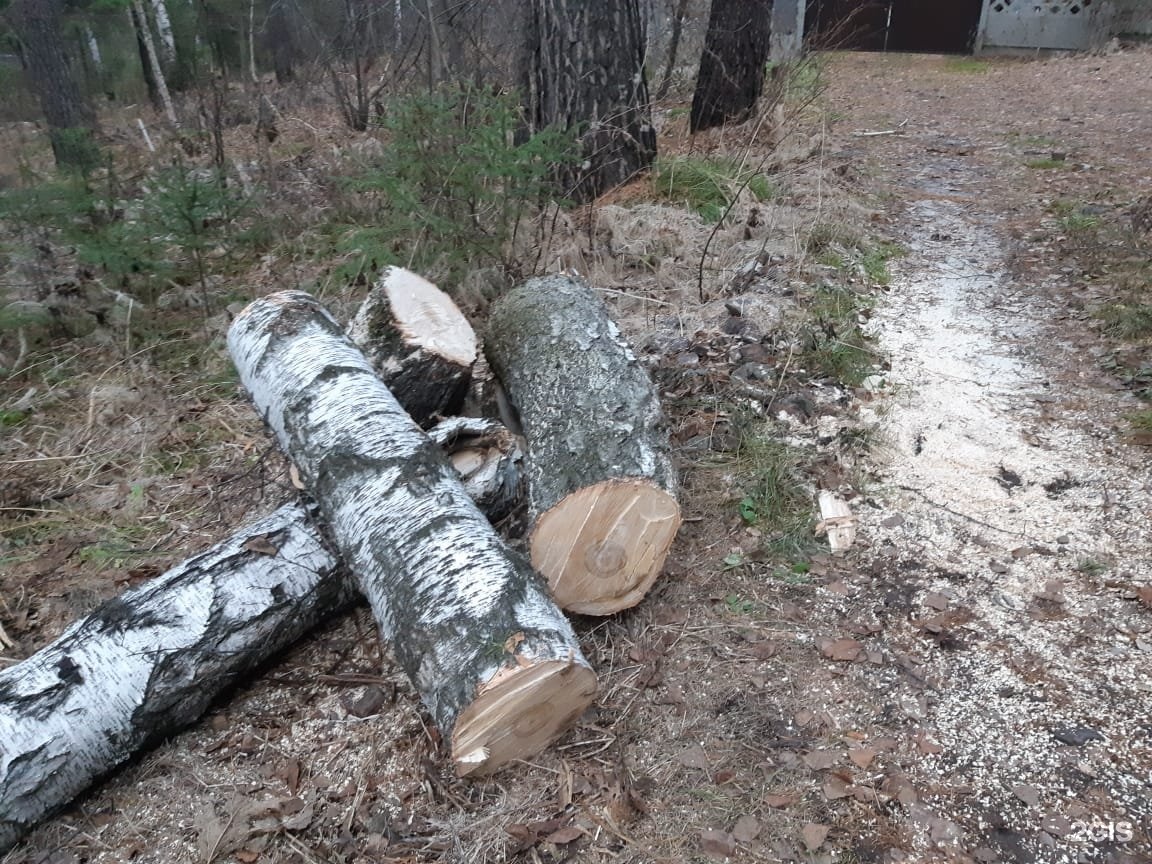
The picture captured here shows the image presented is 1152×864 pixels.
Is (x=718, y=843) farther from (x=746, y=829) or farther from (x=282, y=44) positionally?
(x=282, y=44)

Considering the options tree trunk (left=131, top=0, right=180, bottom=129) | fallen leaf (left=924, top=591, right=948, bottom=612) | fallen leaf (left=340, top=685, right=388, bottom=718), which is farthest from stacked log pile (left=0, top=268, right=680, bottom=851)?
tree trunk (left=131, top=0, right=180, bottom=129)

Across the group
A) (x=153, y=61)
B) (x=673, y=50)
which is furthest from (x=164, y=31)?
(x=673, y=50)

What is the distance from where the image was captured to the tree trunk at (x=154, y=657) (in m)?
2.30

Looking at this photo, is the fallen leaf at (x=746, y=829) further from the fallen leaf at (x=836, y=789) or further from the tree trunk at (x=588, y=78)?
the tree trunk at (x=588, y=78)

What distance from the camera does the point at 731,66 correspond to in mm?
7363

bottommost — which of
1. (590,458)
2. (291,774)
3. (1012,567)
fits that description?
(291,774)

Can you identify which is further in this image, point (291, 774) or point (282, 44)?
point (282, 44)

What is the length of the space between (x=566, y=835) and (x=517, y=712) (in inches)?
13.1

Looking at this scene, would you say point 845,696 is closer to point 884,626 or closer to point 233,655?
point 884,626

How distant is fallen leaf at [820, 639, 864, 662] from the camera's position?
258 cm

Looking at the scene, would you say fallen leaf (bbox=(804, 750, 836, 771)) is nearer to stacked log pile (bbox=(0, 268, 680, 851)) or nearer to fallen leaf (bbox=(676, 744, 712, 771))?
fallen leaf (bbox=(676, 744, 712, 771))

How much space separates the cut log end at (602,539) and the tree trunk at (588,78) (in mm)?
3567

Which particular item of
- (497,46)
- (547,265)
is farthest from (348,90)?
(547,265)

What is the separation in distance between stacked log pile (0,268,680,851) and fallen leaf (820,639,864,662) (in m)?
0.60
